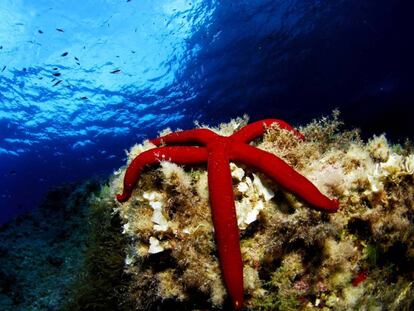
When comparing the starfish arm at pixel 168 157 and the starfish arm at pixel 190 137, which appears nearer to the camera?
the starfish arm at pixel 168 157

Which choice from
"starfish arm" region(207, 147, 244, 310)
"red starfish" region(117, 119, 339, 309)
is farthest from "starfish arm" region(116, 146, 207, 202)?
"starfish arm" region(207, 147, 244, 310)

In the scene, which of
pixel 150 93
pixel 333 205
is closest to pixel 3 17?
pixel 150 93

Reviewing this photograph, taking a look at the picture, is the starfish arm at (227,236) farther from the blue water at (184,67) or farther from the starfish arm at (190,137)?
the blue water at (184,67)

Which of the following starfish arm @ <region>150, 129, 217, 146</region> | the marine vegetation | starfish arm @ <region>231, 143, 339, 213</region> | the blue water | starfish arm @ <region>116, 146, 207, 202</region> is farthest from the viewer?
the blue water

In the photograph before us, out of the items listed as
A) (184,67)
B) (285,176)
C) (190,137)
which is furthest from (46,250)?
(184,67)

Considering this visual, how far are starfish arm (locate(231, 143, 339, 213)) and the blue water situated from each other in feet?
49.1

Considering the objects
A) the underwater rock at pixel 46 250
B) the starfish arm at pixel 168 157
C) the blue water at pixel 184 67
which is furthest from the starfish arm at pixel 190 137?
the blue water at pixel 184 67

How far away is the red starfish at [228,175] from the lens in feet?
10.6

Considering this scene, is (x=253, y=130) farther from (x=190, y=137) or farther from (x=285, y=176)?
(x=285, y=176)

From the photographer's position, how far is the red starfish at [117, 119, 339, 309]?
3223 mm

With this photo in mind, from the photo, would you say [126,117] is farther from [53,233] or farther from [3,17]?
[53,233]

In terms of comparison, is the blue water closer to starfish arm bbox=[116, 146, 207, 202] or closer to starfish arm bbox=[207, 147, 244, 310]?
starfish arm bbox=[116, 146, 207, 202]

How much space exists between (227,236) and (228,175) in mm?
625

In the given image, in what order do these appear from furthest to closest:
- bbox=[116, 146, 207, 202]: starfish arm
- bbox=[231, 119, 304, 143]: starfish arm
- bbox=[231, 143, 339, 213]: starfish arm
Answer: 1. bbox=[231, 119, 304, 143]: starfish arm
2. bbox=[116, 146, 207, 202]: starfish arm
3. bbox=[231, 143, 339, 213]: starfish arm
